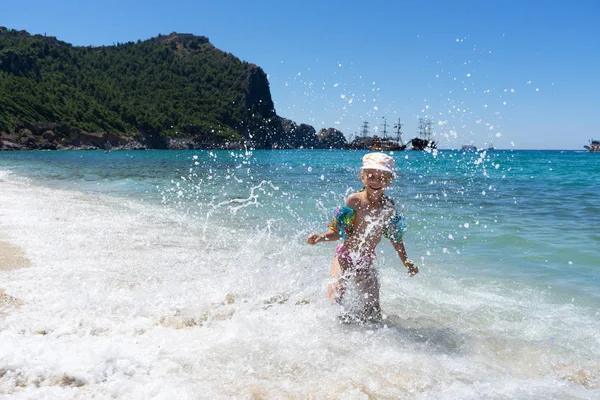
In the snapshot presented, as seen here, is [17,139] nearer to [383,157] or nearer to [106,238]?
[106,238]

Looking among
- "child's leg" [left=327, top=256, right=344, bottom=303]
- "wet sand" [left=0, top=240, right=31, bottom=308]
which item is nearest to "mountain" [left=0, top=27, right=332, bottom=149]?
"wet sand" [left=0, top=240, right=31, bottom=308]

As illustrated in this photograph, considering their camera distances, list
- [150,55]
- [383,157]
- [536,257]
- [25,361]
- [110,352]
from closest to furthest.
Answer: [25,361] → [110,352] → [383,157] → [536,257] → [150,55]

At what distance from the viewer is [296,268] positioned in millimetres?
6074

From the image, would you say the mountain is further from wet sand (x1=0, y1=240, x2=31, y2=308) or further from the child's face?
the child's face

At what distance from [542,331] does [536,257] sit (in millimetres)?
3334

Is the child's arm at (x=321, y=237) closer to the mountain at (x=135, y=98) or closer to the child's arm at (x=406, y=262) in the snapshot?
the child's arm at (x=406, y=262)

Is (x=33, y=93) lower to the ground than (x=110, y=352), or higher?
higher

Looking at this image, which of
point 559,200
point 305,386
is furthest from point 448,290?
point 559,200

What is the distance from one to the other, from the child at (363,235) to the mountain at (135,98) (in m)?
87.3

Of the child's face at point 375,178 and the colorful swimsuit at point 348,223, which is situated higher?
the child's face at point 375,178

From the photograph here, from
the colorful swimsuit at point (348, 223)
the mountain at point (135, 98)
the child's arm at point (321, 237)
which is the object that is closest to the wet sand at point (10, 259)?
the child's arm at point (321, 237)

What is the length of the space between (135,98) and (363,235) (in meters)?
140

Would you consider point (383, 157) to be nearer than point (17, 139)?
Yes

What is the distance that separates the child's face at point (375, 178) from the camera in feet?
13.9
